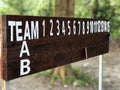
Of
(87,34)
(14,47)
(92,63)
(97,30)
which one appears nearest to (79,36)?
(87,34)

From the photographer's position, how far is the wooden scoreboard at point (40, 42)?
2982 millimetres

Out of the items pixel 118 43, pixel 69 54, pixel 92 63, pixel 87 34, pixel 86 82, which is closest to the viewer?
pixel 69 54

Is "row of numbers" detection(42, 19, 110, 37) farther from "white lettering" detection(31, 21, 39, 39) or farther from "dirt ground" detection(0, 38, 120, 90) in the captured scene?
"dirt ground" detection(0, 38, 120, 90)

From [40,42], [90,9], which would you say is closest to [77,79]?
[40,42]

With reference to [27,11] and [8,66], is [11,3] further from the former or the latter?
[8,66]

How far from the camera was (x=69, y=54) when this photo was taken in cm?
407

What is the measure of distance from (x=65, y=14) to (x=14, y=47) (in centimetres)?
446

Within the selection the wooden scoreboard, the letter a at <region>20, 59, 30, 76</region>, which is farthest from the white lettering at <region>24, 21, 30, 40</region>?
the letter a at <region>20, 59, 30, 76</region>

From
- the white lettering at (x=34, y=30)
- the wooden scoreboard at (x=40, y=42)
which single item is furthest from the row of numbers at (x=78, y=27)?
the white lettering at (x=34, y=30)

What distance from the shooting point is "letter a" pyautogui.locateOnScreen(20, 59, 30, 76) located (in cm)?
317

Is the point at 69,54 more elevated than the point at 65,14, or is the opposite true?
the point at 65,14

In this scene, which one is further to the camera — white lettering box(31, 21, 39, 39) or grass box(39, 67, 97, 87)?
grass box(39, 67, 97, 87)

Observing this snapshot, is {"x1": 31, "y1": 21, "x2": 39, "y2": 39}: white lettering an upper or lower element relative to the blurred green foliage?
lower

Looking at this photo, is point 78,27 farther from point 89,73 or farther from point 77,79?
point 89,73
